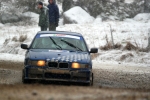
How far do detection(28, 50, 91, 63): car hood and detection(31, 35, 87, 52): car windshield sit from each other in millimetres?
444

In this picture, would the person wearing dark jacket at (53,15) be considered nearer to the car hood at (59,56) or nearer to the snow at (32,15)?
the car hood at (59,56)

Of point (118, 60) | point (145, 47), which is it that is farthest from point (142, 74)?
point (145, 47)

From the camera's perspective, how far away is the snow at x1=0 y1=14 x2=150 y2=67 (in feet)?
57.0

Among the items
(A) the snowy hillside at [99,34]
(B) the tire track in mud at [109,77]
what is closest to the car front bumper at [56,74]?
(B) the tire track in mud at [109,77]

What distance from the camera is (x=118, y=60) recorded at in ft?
57.3

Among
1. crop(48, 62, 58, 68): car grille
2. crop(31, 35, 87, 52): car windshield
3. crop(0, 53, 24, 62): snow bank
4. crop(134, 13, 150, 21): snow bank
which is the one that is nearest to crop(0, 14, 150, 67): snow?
crop(0, 53, 24, 62): snow bank

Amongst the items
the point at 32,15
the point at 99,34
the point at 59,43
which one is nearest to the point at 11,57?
the point at 99,34

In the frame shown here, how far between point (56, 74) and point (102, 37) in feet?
44.9

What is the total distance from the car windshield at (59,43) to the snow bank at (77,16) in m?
17.2

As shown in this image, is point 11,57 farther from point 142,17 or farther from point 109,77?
point 142,17

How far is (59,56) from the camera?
9.37 metres

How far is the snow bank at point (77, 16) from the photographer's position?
28.2 meters

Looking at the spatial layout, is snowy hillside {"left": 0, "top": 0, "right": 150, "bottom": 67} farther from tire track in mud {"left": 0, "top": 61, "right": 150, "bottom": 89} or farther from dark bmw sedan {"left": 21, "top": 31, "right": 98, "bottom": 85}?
dark bmw sedan {"left": 21, "top": 31, "right": 98, "bottom": 85}

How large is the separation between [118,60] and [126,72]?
3494 millimetres
